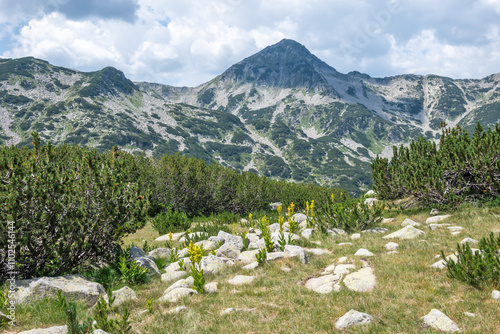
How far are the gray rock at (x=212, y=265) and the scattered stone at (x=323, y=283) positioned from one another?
9.15ft

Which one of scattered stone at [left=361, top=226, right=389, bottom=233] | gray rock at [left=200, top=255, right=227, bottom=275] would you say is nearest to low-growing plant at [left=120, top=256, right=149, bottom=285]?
gray rock at [left=200, top=255, right=227, bottom=275]

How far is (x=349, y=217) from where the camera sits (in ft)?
40.7

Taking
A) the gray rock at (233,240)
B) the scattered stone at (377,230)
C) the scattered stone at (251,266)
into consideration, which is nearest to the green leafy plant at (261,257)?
the scattered stone at (251,266)

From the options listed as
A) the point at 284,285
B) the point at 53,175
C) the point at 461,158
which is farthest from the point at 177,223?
the point at 461,158

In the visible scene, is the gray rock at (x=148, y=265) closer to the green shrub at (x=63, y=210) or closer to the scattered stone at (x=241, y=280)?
the green shrub at (x=63, y=210)

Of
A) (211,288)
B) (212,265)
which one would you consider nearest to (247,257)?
(212,265)

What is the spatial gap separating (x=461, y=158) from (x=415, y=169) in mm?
2007

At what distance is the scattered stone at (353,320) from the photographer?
482 cm

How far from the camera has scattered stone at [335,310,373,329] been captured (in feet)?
15.8

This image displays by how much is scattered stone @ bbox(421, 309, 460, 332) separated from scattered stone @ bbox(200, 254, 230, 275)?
17.9ft

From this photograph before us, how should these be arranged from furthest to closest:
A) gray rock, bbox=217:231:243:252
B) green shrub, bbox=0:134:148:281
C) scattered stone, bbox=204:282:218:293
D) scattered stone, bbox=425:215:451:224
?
scattered stone, bbox=425:215:451:224
gray rock, bbox=217:231:243:252
scattered stone, bbox=204:282:218:293
green shrub, bbox=0:134:148:281

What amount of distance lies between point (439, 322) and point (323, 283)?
2732mm

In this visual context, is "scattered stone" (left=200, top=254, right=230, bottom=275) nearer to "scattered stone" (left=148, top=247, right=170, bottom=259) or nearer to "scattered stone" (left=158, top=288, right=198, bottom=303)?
"scattered stone" (left=158, top=288, right=198, bottom=303)

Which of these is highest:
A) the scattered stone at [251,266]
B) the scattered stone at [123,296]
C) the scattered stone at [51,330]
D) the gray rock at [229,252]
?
the scattered stone at [51,330]
